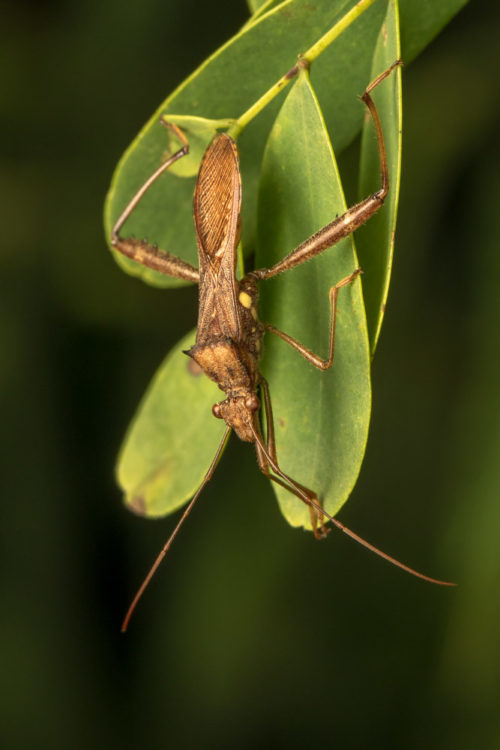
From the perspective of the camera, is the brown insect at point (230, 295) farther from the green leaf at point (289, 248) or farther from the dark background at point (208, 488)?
the dark background at point (208, 488)

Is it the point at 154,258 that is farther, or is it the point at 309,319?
the point at 154,258

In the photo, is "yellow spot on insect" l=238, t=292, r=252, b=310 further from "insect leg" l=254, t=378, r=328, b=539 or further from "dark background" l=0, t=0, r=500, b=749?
"dark background" l=0, t=0, r=500, b=749

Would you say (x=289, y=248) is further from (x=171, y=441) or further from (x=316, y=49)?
(x=171, y=441)

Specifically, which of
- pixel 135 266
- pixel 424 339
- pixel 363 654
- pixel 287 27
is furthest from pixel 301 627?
pixel 287 27

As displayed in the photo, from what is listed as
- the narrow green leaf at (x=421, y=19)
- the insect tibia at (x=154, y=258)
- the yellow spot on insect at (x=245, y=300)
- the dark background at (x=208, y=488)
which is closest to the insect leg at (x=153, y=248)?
the insect tibia at (x=154, y=258)

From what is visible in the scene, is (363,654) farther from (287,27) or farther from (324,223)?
(287,27)

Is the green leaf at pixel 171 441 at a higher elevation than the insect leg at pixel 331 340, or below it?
below

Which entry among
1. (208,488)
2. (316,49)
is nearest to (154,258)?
(316,49)
